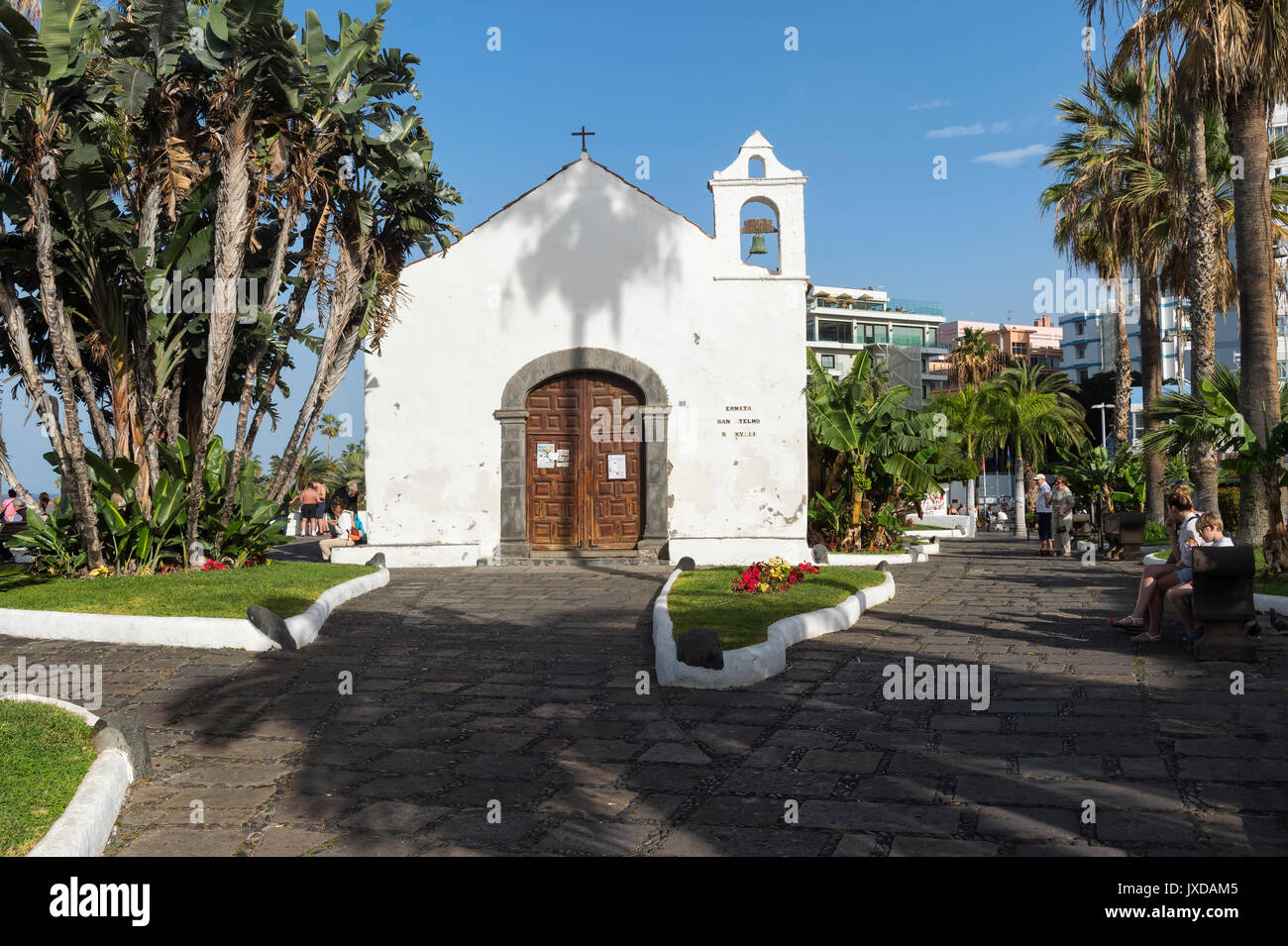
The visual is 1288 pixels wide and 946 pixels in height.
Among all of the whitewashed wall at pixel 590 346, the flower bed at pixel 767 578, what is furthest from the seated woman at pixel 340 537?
the flower bed at pixel 767 578

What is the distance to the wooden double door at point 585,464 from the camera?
17250 mm

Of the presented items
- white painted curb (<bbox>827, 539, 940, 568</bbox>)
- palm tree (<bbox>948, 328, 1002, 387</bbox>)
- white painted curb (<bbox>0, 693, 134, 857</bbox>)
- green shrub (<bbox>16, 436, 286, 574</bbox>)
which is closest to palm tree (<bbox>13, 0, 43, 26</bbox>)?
green shrub (<bbox>16, 436, 286, 574</bbox>)

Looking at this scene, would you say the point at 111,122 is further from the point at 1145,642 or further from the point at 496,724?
the point at 1145,642

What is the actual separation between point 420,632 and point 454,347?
27.1 feet

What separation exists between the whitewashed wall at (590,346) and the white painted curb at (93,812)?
11.5m

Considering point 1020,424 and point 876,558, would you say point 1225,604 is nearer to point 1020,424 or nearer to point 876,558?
point 876,558

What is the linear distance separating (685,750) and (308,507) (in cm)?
2335

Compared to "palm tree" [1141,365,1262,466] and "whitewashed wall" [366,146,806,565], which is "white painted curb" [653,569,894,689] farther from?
"whitewashed wall" [366,146,806,565]

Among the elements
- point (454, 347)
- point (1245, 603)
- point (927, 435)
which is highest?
point (454, 347)

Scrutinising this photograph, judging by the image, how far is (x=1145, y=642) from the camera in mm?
9031

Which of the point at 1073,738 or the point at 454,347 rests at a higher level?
the point at 454,347

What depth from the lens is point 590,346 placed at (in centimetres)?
1734

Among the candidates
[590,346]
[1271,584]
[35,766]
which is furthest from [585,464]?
[35,766]
